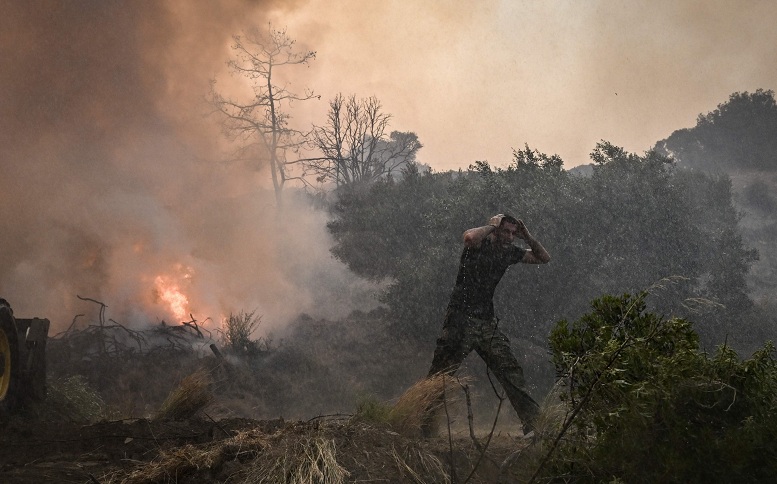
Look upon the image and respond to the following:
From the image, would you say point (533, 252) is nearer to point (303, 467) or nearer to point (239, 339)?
point (303, 467)

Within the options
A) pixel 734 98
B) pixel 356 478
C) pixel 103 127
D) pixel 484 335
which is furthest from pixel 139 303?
pixel 734 98

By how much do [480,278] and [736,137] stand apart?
127 feet

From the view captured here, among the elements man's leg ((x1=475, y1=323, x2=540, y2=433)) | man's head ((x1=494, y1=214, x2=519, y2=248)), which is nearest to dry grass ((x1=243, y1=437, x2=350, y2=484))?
man's leg ((x1=475, y1=323, x2=540, y2=433))

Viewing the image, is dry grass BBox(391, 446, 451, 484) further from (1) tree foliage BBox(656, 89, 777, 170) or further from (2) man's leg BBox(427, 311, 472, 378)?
(1) tree foliage BBox(656, 89, 777, 170)

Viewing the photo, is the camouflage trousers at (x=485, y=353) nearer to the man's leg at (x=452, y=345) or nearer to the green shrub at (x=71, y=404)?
the man's leg at (x=452, y=345)

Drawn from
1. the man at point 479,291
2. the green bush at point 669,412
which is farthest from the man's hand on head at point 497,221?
the green bush at point 669,412

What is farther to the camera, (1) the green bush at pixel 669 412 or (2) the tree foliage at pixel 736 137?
(2) the tree foliage at pixel 736 137

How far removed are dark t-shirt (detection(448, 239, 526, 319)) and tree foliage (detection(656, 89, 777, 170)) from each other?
35.4 m

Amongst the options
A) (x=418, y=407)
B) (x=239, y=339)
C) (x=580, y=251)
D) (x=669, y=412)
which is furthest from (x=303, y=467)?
(x=580, y=251)

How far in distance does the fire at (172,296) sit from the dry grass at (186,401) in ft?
26.8

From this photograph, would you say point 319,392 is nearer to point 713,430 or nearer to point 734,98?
point 713,430

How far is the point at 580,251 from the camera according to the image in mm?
13734

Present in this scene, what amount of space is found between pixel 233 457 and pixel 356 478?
1038 mm

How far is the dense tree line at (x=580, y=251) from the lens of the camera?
527 inches
